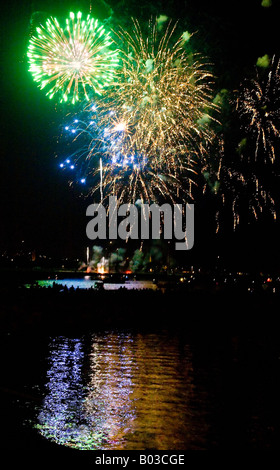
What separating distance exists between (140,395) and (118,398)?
0.39 metres

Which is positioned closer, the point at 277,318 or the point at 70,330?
the point at 70,330

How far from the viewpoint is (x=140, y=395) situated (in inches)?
300

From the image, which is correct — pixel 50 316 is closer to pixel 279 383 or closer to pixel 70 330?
pixel 70 330

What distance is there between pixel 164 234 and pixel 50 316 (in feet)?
111

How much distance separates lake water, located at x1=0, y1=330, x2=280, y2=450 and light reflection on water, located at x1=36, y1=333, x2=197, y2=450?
1cm

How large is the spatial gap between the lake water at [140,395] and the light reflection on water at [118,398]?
1 cm

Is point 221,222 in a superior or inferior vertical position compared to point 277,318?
superior

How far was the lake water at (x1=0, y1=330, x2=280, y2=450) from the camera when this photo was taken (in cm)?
552

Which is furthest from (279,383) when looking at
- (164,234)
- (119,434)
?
(164,234)

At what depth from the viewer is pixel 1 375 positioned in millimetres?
8664
